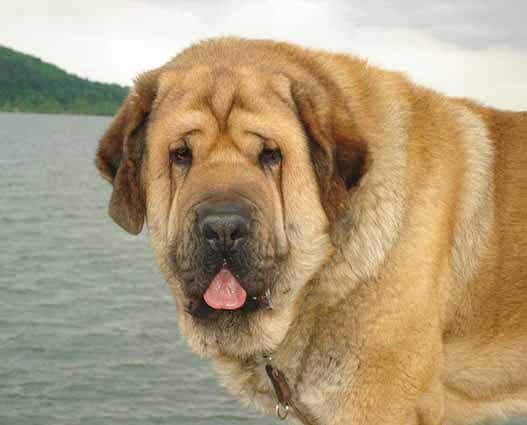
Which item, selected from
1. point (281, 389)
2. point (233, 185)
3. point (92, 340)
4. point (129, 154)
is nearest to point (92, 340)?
point (92, 340)

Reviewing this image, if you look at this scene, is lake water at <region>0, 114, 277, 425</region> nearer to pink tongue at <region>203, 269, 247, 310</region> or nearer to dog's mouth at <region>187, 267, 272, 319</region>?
dog's mouth at <region>187, 267, 272, 319</region>

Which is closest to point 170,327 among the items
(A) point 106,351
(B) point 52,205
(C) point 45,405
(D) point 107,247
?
(A) point 106,351

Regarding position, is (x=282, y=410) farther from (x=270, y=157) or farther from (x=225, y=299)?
(x=270, y=157)

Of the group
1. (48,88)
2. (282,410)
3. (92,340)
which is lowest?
(48,88)

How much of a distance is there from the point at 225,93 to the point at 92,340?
9879 mm

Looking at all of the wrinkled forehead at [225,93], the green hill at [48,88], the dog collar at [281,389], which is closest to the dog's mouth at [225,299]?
the dog collar at [281,389]

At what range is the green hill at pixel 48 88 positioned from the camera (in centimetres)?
13100

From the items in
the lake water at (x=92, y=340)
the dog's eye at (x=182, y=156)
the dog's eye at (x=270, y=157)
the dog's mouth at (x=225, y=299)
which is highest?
the dog's eye at (x=270, y=157)

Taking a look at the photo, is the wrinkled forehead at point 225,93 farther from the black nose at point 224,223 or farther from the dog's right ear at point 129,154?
the black nose at point 224,223

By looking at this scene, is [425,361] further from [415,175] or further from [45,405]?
[45,405]

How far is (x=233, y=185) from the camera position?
3.83 meters

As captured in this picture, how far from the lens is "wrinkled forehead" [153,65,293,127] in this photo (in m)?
4.08

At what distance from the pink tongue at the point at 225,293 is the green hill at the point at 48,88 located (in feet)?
413

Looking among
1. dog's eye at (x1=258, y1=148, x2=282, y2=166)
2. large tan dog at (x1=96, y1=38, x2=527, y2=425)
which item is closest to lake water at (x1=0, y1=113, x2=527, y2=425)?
large tan dog at (x1=96, y1=38, x2=527, y2=425)
